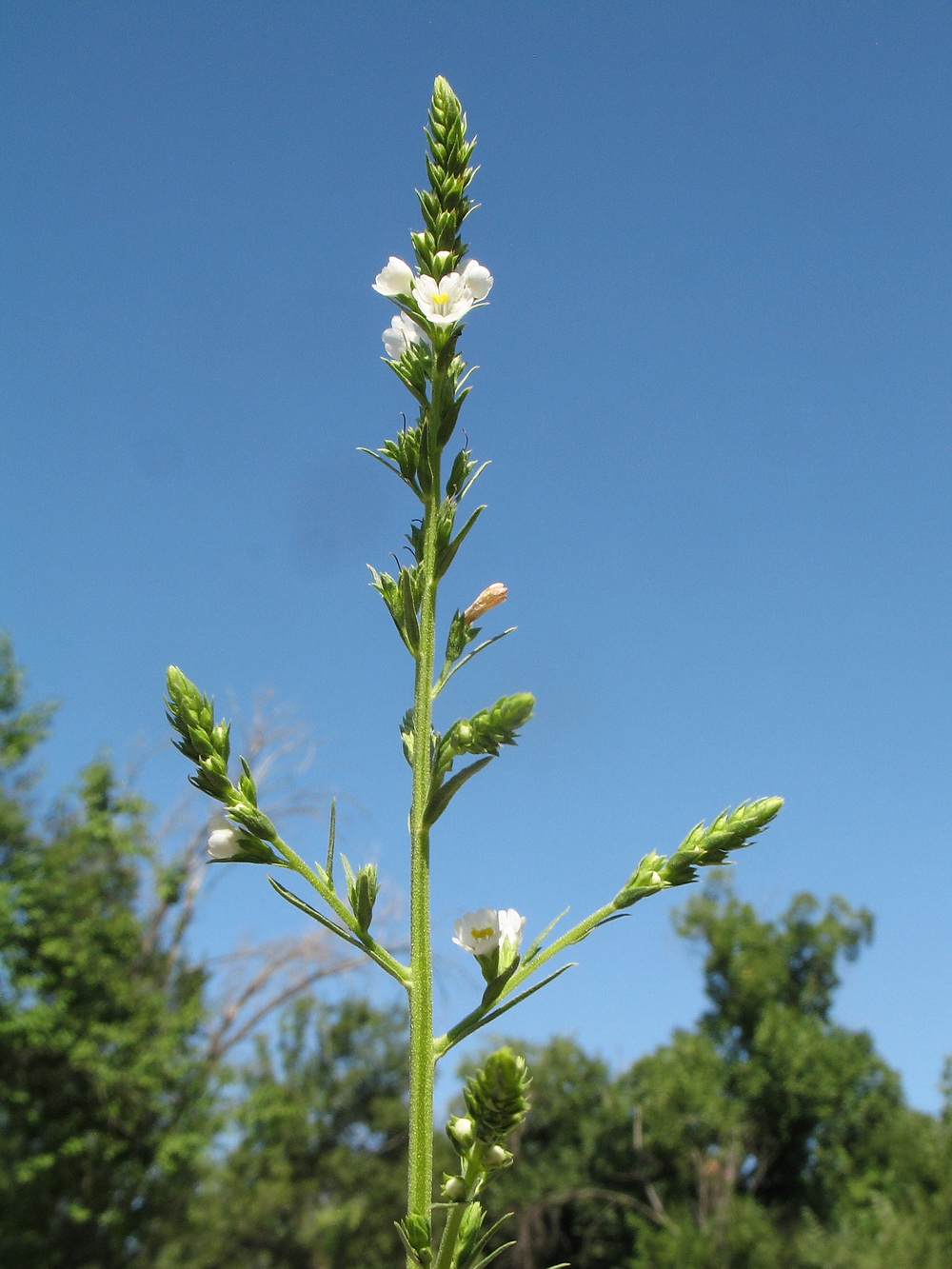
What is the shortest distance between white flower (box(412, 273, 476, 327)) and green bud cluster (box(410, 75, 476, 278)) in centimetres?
11

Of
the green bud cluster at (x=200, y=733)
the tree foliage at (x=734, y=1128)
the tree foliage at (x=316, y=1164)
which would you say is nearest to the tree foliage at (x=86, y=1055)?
the tree foliage at (x=316, y=1164)

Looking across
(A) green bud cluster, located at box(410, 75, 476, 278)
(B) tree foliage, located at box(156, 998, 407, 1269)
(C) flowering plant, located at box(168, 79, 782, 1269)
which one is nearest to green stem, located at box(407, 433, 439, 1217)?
(C) flowering plant, located at box(168, 79, 782, 1269)

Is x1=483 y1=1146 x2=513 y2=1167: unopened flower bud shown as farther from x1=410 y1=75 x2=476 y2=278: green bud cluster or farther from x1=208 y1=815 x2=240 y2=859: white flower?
x1=410 y1=75 x2=476 y2=278: green bud cluster

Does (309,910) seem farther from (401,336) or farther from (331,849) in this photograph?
(401,336)

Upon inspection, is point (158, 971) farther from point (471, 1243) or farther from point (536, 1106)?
point (471, 1243)

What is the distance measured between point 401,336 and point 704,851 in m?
1.43

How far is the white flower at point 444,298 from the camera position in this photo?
2.28 m

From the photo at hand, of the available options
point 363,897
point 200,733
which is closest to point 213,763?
point 200,733

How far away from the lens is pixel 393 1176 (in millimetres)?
27453

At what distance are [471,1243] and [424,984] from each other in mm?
476

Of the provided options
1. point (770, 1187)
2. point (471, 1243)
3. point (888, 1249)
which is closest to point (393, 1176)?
point (770, 1187)

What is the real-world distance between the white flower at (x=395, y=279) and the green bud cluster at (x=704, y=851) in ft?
4.79

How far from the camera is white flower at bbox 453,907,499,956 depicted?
1994 mm

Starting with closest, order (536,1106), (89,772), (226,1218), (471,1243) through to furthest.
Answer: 1. (471,1243)
2. (89,772)
3. (226,1218)
4. (536,1106)
